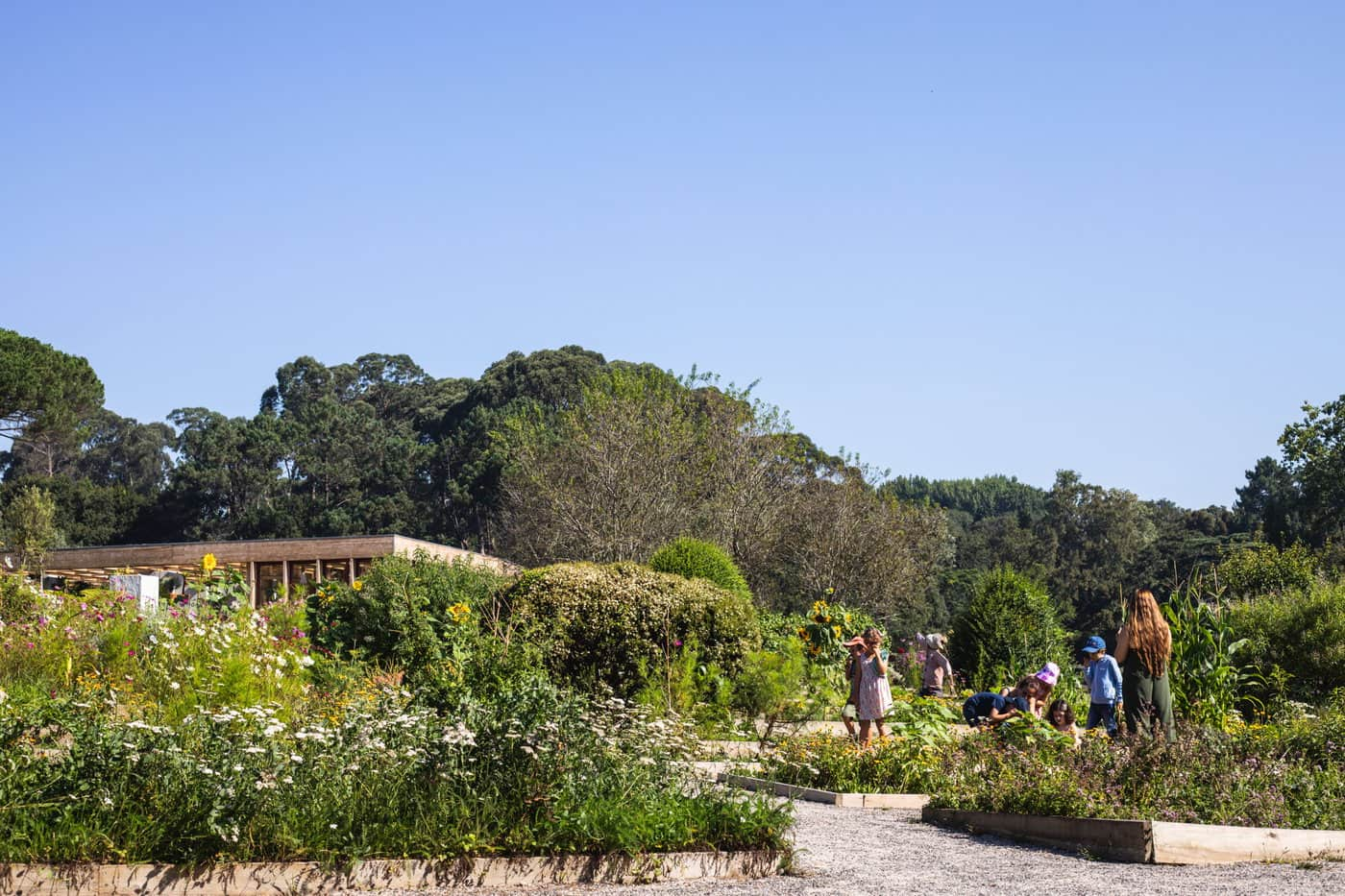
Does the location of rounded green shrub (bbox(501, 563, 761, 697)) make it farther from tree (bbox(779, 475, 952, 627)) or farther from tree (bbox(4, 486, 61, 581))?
tree (bbox(4, 486, 61, 581))

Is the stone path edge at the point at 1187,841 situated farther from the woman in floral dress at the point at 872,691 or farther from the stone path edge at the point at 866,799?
the woman in floral dress at the point at 872,691

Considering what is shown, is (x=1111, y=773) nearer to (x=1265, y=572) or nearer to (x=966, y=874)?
(x=966, y=874)

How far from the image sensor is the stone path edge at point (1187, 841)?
680cm

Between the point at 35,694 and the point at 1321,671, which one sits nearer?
the point at 35,694

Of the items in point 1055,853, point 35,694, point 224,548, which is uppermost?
point 224,548

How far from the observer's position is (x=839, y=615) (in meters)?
19.7

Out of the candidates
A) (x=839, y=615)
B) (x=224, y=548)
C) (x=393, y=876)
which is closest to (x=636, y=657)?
(x=839, y=615)

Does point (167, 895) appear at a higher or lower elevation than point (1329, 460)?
lower

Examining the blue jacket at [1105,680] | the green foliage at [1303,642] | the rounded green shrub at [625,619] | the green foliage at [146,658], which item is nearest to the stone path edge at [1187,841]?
the blue jacket at [1105,680]

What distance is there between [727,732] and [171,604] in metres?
5.98

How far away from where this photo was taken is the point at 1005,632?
56.5ft

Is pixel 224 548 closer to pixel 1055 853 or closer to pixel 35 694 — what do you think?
pixel 35 694

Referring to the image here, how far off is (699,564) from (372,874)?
571 inches

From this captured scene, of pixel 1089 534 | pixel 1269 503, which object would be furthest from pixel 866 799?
pixel 1089 534
